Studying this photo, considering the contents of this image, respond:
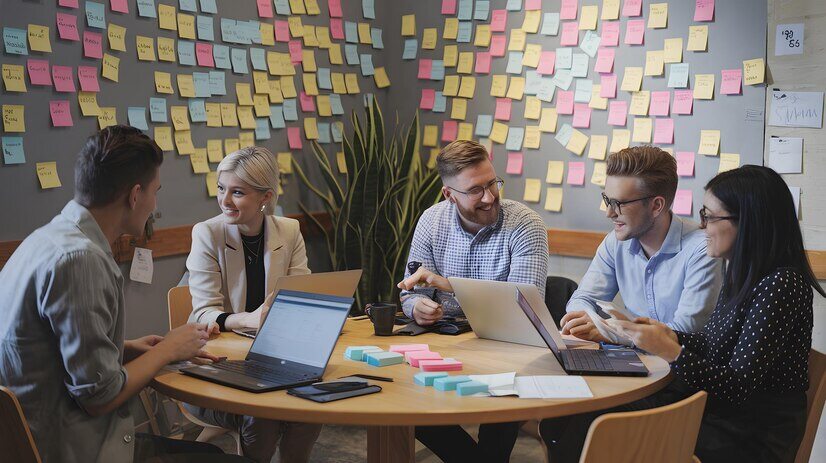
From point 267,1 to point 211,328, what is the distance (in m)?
2.04

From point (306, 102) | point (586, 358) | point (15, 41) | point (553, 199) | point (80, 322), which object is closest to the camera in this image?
point (80, 322)

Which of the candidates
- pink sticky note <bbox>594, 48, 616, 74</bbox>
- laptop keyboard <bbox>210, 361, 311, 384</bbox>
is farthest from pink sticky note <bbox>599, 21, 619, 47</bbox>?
laptop keyboard <bbox>210, 361, 311, 384</bbox>

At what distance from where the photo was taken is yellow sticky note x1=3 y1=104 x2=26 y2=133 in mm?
2863

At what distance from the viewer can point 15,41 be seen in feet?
9.41

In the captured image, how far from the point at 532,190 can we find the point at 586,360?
2158 mm

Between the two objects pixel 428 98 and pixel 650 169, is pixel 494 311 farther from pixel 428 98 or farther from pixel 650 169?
pixel 428 98

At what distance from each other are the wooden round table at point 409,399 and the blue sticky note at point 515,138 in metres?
2.02

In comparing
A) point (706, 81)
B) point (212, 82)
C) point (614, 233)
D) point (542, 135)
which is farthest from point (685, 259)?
point (212, 82)

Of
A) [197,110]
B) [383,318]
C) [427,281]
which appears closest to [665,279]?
→ [427,281]

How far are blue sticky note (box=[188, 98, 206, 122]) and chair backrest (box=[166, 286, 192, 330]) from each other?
39.5 inches

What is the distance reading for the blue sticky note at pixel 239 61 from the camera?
12.3 ft

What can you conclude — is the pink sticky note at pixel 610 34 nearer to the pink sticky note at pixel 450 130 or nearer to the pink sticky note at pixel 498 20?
the pink sticky note at pixel 498 20

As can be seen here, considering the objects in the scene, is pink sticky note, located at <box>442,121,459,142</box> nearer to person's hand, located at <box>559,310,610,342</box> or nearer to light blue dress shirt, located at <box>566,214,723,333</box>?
light blue dress shirt, located at <box>566,214,723,333</box>

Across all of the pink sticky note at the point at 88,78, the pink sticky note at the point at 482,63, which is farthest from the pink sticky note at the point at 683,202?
the pink sticky note at the point at 88,78
